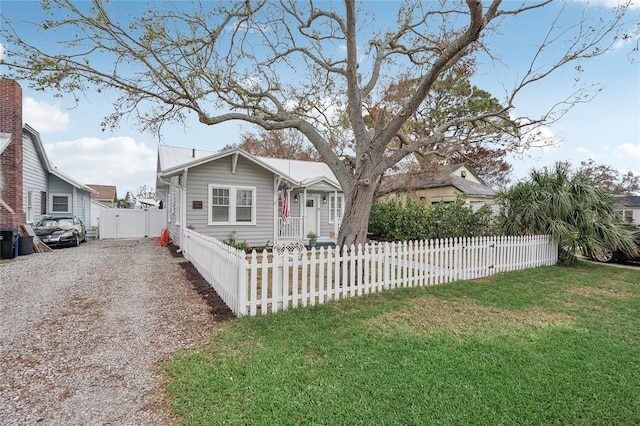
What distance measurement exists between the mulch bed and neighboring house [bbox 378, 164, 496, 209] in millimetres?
14823

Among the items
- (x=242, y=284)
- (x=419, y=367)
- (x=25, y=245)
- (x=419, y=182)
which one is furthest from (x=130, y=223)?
(x=419, y=367)

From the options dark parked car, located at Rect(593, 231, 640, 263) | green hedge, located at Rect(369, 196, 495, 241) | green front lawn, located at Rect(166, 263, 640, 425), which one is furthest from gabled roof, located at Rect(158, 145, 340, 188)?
dark parked car, located at Rect(593, 231, 640, 263)

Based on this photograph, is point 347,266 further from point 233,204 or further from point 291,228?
point 291,228

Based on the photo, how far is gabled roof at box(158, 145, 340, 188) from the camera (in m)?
11.3

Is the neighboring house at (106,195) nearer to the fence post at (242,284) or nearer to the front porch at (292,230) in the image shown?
the front porch at (292,230)

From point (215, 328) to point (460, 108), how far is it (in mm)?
21375

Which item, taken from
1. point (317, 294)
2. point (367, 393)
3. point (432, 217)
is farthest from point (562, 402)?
point (432, 217)

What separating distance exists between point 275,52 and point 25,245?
11096 millimetres

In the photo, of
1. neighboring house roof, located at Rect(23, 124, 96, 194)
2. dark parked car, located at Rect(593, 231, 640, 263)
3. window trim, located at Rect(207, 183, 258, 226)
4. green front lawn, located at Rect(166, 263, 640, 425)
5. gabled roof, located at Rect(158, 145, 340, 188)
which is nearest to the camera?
green front lawn, located at Rect(166, 263, 640, 425)

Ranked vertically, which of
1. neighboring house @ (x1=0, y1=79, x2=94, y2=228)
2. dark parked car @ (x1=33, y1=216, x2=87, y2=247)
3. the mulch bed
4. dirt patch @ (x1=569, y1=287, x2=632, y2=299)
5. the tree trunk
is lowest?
dirt patch @ (x1=569, y1=287, x2=632, y2=299)

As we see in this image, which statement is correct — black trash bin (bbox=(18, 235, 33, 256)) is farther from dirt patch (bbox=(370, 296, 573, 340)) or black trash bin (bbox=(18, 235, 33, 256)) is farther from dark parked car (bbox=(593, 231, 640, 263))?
dark parked car (bbox=(593, 231, 640, 263))

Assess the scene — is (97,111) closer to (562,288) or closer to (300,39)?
(300,39)

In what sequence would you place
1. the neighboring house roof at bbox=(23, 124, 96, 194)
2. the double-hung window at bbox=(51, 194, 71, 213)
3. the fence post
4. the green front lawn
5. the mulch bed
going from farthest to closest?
1. the double-hung window at bbox=(51, 194, 71, 213)
2. the neighboring house roof at bbox=(23, 124, 96, 194)
3. the mulch bed
4. the fence post
5. the green front lawn

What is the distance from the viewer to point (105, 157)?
21.1 metres
